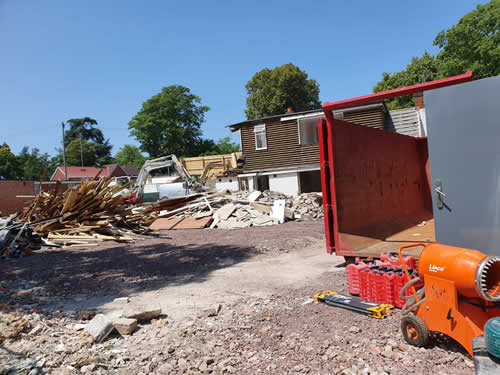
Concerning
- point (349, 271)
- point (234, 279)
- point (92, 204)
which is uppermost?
point (92, 204)

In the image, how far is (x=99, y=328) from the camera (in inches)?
161

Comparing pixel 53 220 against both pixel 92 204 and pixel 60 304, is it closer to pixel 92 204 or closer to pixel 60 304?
pixel 92 204

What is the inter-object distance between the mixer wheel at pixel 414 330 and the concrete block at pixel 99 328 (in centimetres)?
323

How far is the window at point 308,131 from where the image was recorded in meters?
21.5

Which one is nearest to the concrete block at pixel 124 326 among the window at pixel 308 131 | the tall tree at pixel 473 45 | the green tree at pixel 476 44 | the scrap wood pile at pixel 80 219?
the scrap wood pile at pixel 80 219

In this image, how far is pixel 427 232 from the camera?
27.6 feet

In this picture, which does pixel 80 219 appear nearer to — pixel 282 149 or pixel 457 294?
pixel 457 294

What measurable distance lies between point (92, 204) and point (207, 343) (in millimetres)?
10196

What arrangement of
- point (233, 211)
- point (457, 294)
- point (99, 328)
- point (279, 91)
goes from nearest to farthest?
1. point (457, 294)
2. point (99, 328)
3. point (233, 211)
4. point (279, 91)

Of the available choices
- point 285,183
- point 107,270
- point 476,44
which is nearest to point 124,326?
point 107,270

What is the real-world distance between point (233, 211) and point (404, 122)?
10.7m

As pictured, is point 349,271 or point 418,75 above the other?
point 418,75

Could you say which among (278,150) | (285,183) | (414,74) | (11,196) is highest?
(414,74)

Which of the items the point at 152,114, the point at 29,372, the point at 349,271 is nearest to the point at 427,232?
the point at 349,271
